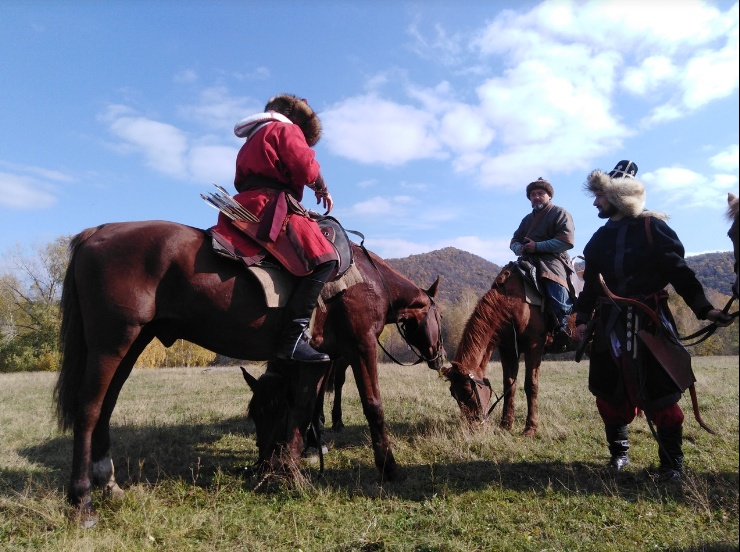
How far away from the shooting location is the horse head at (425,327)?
212 inches

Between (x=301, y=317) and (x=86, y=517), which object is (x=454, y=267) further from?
(x=86, y=517)

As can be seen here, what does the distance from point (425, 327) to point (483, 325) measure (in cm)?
98

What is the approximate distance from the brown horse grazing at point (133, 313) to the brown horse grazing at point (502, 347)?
6.18 feet

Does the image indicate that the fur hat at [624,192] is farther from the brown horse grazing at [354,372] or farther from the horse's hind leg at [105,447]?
the horse's hind leg at [105,447]

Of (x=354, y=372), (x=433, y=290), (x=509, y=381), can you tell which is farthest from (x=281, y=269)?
(x=509, y=381)

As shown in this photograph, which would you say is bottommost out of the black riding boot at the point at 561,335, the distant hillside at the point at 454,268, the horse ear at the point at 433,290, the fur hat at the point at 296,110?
the black riding boot at the point at 561,335

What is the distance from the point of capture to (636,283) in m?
3.95

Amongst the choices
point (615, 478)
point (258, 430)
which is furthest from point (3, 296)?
point (615, 478)

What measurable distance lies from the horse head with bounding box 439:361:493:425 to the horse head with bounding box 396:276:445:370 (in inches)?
7.7

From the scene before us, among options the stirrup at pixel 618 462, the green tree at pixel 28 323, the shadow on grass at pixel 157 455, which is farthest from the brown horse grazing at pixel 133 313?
the green tree at pixel 28 323

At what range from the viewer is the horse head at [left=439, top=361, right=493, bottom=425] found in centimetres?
568

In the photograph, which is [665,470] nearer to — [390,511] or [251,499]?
[390,511]

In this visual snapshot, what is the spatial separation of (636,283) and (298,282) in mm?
3015

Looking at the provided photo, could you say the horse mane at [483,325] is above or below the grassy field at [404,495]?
above
